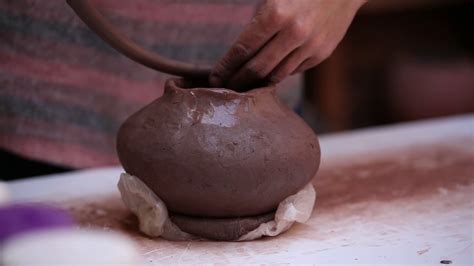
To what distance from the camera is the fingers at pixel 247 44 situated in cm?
135

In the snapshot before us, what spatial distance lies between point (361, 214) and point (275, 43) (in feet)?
1.26

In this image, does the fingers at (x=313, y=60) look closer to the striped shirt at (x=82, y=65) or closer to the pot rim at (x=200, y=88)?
the pot rim at (x=200, y=88)

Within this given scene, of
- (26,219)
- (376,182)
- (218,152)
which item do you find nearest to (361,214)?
(376,182)

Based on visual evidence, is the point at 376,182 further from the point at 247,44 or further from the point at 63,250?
the point at 63,250

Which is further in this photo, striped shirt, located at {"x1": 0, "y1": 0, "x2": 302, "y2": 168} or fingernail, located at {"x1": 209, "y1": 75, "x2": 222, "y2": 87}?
striped shirt, located at {"x1": 0, "y1": 0, "x2": 302, "y2": 168}

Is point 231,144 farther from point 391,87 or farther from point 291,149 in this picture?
point 391,87

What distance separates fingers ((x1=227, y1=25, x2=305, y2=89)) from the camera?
1.38 m

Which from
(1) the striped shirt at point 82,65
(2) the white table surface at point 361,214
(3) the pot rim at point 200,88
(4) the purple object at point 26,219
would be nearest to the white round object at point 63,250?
(4) the purple object at point 26,219

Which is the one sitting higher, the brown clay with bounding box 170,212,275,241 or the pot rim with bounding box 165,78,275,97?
the pot rim with bounding box 165,78,275,97

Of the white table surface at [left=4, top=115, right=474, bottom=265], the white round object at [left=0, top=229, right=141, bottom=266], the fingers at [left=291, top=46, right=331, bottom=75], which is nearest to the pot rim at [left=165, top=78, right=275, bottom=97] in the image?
the fingers at [left=291, top=46, right=331, bottom=75]

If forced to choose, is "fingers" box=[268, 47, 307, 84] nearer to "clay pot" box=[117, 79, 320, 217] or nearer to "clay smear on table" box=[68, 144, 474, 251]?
"clay pot" box=[117, 79, 320, 217]

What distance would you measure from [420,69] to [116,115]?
2070mm

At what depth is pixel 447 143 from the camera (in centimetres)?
204

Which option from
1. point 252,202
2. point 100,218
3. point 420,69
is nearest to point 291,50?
point 252,202
